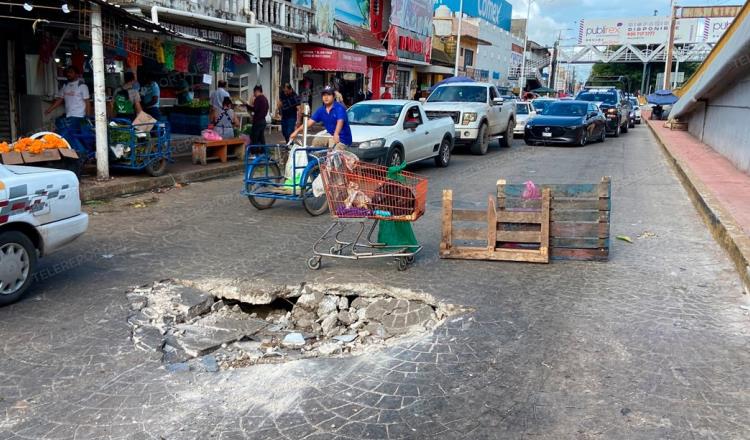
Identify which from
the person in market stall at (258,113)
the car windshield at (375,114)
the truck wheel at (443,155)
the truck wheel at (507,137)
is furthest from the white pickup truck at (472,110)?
the person in market stall at (258,113)

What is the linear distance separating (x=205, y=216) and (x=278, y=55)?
14.6m

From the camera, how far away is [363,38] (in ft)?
89.7

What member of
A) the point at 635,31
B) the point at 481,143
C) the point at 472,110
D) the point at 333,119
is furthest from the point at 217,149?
the point at 635,31

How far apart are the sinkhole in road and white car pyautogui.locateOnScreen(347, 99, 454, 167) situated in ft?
20.7

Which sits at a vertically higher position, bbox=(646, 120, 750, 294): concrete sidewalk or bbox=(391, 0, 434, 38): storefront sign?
bbox=(391, 0, 434, 38): storefront sign

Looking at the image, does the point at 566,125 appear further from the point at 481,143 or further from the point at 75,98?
the point at 75,98

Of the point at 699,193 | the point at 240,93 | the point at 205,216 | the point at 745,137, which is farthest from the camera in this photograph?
the point at 240,93

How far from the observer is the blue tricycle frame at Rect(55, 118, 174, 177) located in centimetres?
1133

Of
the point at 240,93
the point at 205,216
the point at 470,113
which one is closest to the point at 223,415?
the point at 205,216

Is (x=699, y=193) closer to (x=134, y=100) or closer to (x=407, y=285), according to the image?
(x=407, y=285)

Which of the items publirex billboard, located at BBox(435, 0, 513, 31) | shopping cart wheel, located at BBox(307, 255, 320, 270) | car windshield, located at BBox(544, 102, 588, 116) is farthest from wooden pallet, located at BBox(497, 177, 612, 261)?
publirex billboard, located at BBox(435, 0, 513, 31)

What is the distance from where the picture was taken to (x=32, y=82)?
41.4 feet

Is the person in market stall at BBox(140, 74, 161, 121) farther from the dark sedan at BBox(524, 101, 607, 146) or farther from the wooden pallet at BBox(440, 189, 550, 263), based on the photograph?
the dark sedan at BBox(524, 101, 607, 146)

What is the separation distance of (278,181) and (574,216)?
4.29 m
